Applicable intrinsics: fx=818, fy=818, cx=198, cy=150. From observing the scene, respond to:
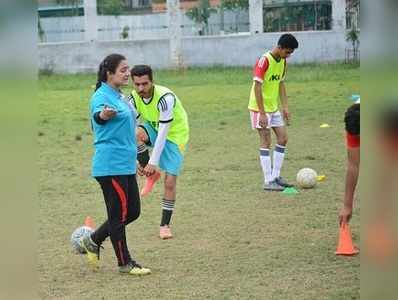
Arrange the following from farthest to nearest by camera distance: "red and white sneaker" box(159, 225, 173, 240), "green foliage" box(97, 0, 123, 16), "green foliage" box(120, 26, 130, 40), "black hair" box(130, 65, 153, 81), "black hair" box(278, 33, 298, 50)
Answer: "green foliage" box(97, 0, 123, 16) → "green foliage" box(120, 26, 130, 40) → "black hair" box(278, 33, 298, 50) → "red and white sneaker" box(159, 225, 173, 240) → "black hair" box(130, 65, 153, 81)

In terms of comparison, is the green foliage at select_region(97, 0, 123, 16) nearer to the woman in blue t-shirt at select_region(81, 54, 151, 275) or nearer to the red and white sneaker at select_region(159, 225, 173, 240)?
the red and white sneaker at select_region(159, 225, 173, 240)

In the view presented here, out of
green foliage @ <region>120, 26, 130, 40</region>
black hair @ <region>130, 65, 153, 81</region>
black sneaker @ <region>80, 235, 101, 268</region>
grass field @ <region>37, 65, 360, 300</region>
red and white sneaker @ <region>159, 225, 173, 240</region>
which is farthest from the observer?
green foliage @ <region>120, 26, 130, 40</region>

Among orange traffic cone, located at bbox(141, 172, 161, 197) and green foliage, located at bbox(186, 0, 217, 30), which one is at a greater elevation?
green foliage, located at bbox(186, 0, 217, 30)

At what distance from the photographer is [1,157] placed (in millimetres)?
1852

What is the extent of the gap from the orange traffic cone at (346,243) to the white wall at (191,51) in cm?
2490

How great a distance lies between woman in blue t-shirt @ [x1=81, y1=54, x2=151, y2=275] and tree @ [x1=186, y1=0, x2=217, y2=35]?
3066cm

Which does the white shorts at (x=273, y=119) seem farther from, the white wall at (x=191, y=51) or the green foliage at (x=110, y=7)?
the green foliage at (x=110, y=7)

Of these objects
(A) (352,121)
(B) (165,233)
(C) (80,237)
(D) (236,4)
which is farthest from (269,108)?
(D) (236,4)

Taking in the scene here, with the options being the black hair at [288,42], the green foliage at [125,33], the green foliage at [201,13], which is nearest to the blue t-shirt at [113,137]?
the black hair at [288,42]

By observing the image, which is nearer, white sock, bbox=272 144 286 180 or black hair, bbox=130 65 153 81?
black hair, bbox=130 65 153 81

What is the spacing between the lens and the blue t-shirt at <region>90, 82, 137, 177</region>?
5789 mm

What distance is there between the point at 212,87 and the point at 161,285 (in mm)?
18099

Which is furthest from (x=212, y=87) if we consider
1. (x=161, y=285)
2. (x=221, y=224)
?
(x=161, y=285)

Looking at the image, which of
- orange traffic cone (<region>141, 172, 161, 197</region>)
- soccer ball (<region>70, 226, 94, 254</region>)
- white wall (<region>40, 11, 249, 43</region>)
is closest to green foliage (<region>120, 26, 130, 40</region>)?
white wall (<region>40, 11, 249, 43</region>)
